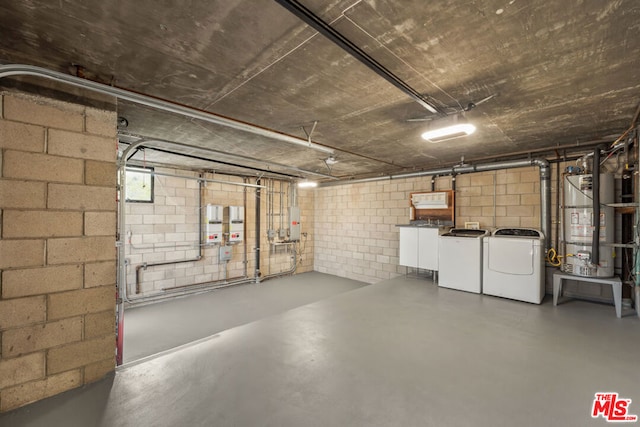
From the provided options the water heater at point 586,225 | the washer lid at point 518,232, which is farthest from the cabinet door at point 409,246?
the water heater at point 586,225

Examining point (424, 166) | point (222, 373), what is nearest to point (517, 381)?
point (222, 373)

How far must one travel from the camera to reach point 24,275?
1.85 meters

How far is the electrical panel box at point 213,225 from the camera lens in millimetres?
5469

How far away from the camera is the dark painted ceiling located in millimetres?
1382

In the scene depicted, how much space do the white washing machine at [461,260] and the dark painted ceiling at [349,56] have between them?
200cm

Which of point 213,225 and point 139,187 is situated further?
point 213,225

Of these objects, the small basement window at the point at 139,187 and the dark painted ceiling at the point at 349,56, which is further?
the small basement window at the point at 139,187

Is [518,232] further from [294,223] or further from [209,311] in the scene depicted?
[209,311]

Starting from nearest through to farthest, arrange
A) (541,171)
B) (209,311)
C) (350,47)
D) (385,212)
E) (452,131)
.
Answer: (350,47)
(452,131)
(541,171)
(209,311)
(385,212)

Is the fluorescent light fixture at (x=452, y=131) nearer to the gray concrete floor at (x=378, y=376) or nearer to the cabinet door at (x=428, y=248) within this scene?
the gray concrete floor at (x=378, y=376)

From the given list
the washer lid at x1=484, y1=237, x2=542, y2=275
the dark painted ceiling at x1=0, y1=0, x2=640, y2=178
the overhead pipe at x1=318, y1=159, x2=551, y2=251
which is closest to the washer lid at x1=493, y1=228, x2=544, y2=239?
the overhead pipe at x1=318, y1=159, x2=551, y2=251

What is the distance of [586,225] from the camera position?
348 centimetres

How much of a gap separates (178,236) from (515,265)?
5.89 meters

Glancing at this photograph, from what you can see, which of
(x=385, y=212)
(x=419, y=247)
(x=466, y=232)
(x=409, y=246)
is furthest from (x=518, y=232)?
(x=385, y=212)
